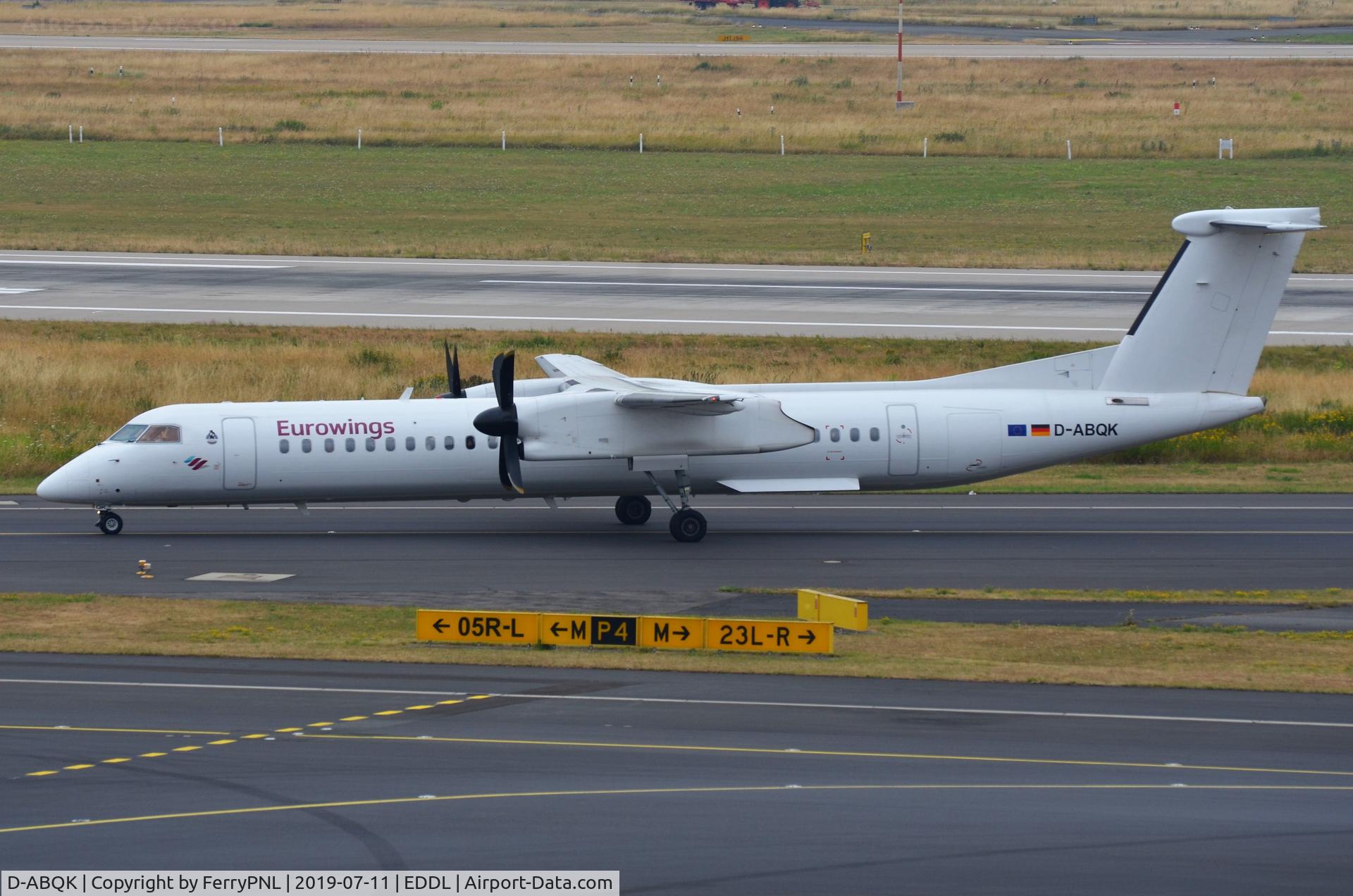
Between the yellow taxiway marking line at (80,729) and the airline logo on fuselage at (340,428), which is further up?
the airline logo on fuselage at (340,428)

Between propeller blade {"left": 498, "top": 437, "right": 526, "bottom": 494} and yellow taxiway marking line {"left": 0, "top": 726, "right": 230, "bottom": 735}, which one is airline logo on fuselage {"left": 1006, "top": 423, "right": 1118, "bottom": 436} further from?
yellow taxiway marking line {"left": 0, "top": 726, "right": 230, "bottom": 735}

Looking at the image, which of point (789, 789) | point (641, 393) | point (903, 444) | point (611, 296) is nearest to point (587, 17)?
point (611, 296)

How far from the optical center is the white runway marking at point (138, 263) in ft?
200

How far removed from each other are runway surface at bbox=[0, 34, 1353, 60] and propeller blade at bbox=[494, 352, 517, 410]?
302 ft

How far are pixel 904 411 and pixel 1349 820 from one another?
1686cm

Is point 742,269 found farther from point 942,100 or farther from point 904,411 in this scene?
point 942,100

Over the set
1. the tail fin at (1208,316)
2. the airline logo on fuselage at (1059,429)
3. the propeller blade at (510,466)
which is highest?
the tail fin at (1208,316)

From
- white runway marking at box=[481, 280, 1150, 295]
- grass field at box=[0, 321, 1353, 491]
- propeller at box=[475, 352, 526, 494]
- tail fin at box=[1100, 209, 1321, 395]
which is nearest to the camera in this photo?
propeller at box=[475, 352, 526, 494]

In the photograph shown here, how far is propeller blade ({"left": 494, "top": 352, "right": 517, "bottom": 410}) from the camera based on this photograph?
92.6ft

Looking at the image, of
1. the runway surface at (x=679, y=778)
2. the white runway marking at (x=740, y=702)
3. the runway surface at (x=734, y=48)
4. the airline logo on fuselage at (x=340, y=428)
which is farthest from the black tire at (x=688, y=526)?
the runway surface at (x=734, y=48)

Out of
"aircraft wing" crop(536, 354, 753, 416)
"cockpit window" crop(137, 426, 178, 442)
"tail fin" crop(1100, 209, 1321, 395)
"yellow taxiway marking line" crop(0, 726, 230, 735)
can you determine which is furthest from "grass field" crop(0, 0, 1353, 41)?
"yellow taxiway marking line" crop(0, 726, 230, 735)

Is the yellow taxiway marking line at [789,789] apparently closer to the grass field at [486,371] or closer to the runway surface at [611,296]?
the grass field at [486,371]

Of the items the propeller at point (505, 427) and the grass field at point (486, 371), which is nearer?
the propeller at point (505, 427)
